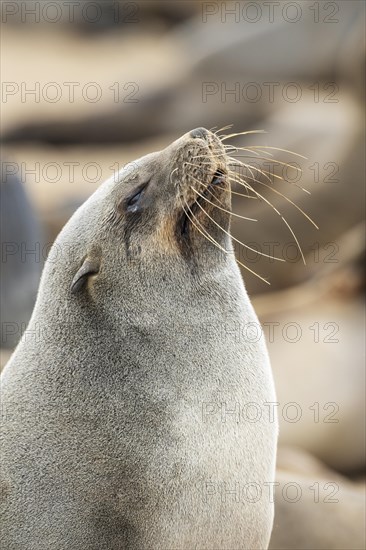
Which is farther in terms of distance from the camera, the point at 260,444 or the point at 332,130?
the point at 332,130

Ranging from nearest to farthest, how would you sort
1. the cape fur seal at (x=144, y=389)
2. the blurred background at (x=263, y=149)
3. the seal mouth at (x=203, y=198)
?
the cape fur seal at (x=144, y=389) → the seal mouth at (x=203, y=198) → the blurred background at (x=263, y=149)

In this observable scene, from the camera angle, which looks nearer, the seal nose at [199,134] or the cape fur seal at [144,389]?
the cape fur seal at [144,389]

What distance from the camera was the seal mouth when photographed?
Answer: 4.14 m

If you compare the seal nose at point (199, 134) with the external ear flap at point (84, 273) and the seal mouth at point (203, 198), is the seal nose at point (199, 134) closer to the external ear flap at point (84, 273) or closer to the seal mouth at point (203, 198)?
the seal mouth at point (203, 198)

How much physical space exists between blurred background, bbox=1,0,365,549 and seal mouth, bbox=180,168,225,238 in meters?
0.19

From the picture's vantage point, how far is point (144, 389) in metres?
4.00

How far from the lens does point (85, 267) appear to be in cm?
403

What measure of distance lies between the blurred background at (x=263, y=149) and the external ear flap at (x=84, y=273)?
2.72 feet

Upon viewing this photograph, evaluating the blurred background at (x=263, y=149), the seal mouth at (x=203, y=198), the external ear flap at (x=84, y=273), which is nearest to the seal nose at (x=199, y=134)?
the seal mouth at (x=203, y=198)

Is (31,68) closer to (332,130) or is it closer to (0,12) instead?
(0,12)

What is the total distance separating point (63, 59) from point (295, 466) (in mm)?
18566

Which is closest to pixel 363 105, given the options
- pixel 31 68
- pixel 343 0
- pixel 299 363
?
pixel 299 363

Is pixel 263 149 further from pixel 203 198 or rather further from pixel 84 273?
pixel 84 273

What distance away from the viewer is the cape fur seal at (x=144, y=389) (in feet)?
13.0
